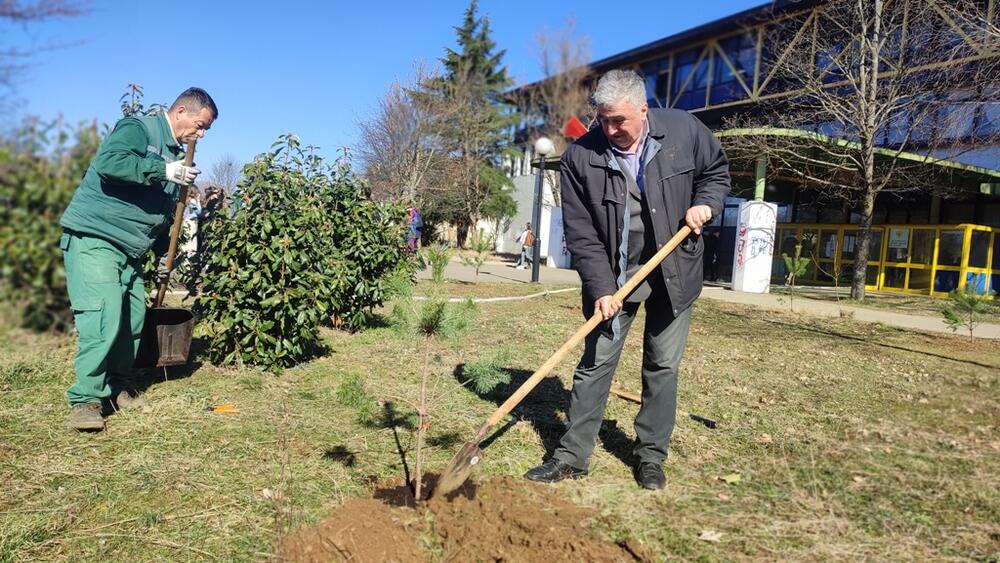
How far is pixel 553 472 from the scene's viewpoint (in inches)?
121

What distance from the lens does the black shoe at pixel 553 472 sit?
3.06 m

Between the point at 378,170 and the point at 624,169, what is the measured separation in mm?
23998

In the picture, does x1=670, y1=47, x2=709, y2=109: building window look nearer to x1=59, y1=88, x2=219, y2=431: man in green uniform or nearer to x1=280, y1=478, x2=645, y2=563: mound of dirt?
x1=59, y1=88, x2=219, y2=431: man in green uniform

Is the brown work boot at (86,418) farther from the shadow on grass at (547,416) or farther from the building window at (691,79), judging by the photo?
the building window at (691,79)

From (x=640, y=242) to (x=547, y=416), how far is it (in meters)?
1.54

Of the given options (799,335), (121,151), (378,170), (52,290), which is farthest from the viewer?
(378,170)

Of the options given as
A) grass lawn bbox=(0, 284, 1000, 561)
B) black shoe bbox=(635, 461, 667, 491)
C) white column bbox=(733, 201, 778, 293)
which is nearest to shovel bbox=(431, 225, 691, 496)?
grass lawn bbox=(0, 284, 1000, 561)

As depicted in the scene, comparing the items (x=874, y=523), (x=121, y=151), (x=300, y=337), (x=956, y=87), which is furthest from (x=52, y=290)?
(x=956, y=87)

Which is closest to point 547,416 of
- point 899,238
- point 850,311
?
point 850,311

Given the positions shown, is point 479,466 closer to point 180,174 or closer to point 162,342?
point 180,174

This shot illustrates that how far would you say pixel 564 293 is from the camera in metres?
12.8

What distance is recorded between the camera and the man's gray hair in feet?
9.25

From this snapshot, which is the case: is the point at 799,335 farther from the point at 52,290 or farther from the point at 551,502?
the point at 52,290

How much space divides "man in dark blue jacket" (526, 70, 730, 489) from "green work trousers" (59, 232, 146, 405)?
2055mm
